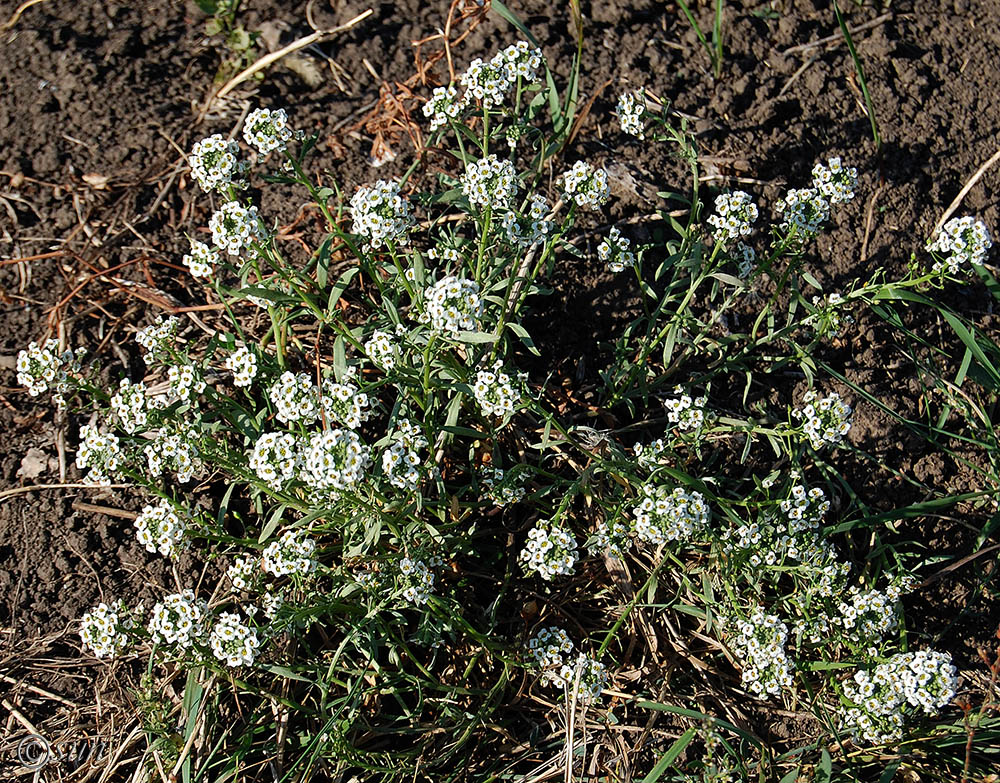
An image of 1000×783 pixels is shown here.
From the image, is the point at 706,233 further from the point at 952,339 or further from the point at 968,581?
the point at 968,581

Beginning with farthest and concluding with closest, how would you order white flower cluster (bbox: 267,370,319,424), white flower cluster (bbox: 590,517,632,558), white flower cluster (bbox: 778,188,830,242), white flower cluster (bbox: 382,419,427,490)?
1. white flower cluster (bbox: 778,188,830,242)
2. white flower cluster (bbox: 590,517,632,558)
3. white flower cluster (bbox: 267,370,319,424)
4. white flower cluster (bbox: 382,419,427,490)

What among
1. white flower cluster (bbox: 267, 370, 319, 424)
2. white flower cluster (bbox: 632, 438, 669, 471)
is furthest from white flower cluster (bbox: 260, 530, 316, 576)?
white flower cluster (bbox: 632, 438, 669, 471)

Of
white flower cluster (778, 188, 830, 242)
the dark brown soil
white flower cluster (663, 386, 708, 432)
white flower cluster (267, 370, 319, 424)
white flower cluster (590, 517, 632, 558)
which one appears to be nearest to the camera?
white flower cluster (267, 370, 319, 424)

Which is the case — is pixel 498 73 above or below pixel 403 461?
above

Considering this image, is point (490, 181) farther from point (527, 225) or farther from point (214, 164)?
point (214, 164)

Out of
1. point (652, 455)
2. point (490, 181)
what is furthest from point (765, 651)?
point (490, 181)

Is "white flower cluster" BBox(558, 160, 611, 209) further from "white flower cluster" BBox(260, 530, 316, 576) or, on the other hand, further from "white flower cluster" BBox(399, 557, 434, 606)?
"white flower cluster" BBox(260, 530, 316, 576)

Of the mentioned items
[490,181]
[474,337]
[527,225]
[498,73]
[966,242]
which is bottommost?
[474,337]
